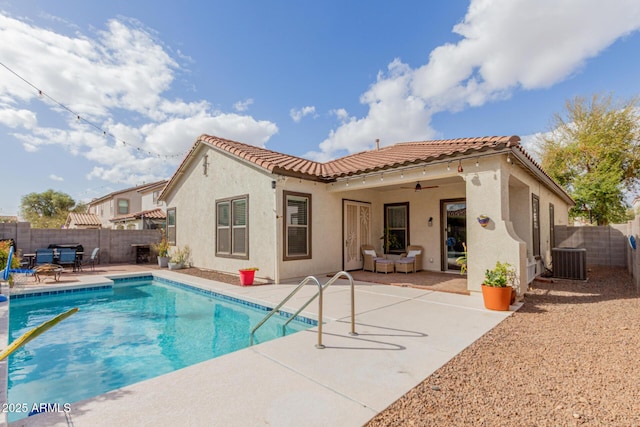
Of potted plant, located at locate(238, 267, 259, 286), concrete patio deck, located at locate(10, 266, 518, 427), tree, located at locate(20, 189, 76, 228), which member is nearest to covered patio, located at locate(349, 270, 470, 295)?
concrete patio deck, located at locate(10, 266, 518, 427)

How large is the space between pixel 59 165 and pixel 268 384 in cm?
2270

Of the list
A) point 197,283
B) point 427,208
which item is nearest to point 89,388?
point 197,283

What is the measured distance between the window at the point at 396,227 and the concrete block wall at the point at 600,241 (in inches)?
290

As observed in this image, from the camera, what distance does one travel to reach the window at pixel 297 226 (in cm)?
940

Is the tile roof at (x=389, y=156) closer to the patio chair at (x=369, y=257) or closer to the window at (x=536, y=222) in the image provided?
the window at (x=536, y=222)

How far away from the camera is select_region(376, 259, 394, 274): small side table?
422 inches

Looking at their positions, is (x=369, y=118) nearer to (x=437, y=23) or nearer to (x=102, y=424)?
(x=437, y=23)

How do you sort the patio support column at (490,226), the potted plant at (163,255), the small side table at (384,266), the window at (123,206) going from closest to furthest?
the patio support column at (490,226) → the small side table at (384,266) → the potted plant at (163,255) → the window at (123,206)

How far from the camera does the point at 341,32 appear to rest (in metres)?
11.5

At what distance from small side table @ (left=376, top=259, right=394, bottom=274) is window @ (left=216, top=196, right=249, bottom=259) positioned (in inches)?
182

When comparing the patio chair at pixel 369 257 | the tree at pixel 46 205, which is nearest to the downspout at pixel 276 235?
the patio chair at pixel 369 257

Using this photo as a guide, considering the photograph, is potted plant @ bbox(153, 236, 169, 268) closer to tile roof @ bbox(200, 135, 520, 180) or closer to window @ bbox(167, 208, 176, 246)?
window @ bbox(167, 208, 176, 246)

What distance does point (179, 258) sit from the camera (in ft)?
43.8

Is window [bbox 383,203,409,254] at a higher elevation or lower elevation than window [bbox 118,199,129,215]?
lower
